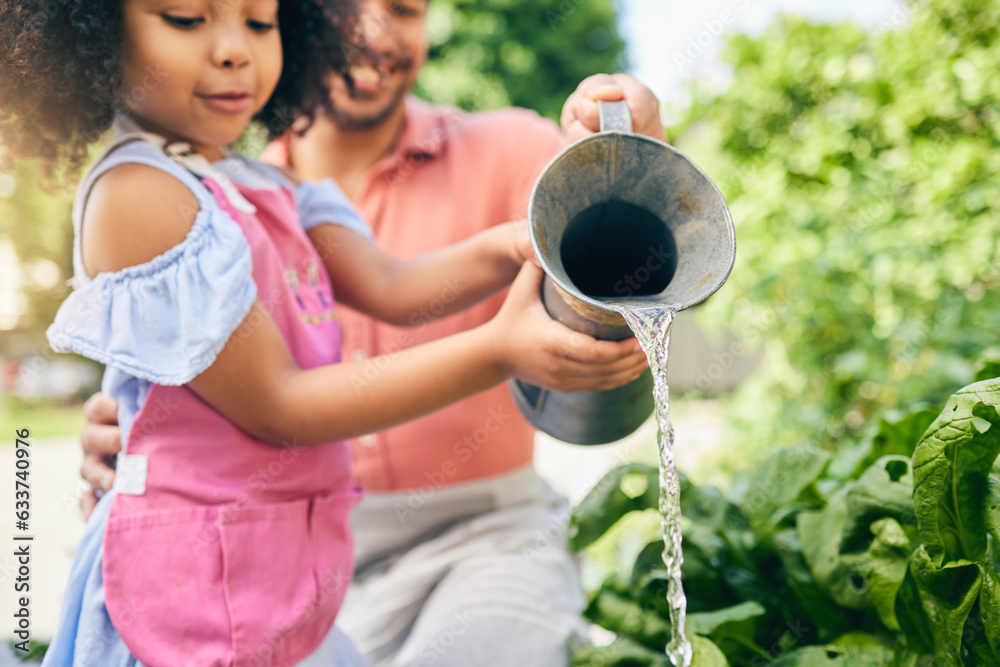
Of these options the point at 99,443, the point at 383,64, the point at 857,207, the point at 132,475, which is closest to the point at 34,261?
the point at 383,64

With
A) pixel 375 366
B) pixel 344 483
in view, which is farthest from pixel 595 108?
pixel 344 483

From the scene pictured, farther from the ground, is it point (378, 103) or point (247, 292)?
point (378, 103)

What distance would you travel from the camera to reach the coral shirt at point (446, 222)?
2100mm

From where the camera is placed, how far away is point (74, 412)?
38.8 feet

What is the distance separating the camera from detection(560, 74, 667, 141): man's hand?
119 cm

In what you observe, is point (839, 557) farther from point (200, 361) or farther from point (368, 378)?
point (200, 361)

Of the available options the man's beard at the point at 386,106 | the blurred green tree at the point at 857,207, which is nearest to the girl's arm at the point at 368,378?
the man's beard at the point at 386,106

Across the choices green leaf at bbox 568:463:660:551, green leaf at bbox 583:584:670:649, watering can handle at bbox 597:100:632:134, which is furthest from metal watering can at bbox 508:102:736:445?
green leaf at bbox 583:584:670:649

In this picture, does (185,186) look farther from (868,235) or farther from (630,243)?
(868,235)

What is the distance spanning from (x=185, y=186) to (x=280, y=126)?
58cm

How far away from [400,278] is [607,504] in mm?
607

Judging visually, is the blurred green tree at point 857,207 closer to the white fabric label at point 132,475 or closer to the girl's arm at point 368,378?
the girl's arm at point 368,378

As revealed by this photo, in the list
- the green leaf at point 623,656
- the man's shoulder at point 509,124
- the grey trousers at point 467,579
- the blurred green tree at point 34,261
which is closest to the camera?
the green leaf at point 623,656

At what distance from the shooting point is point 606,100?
119cm
